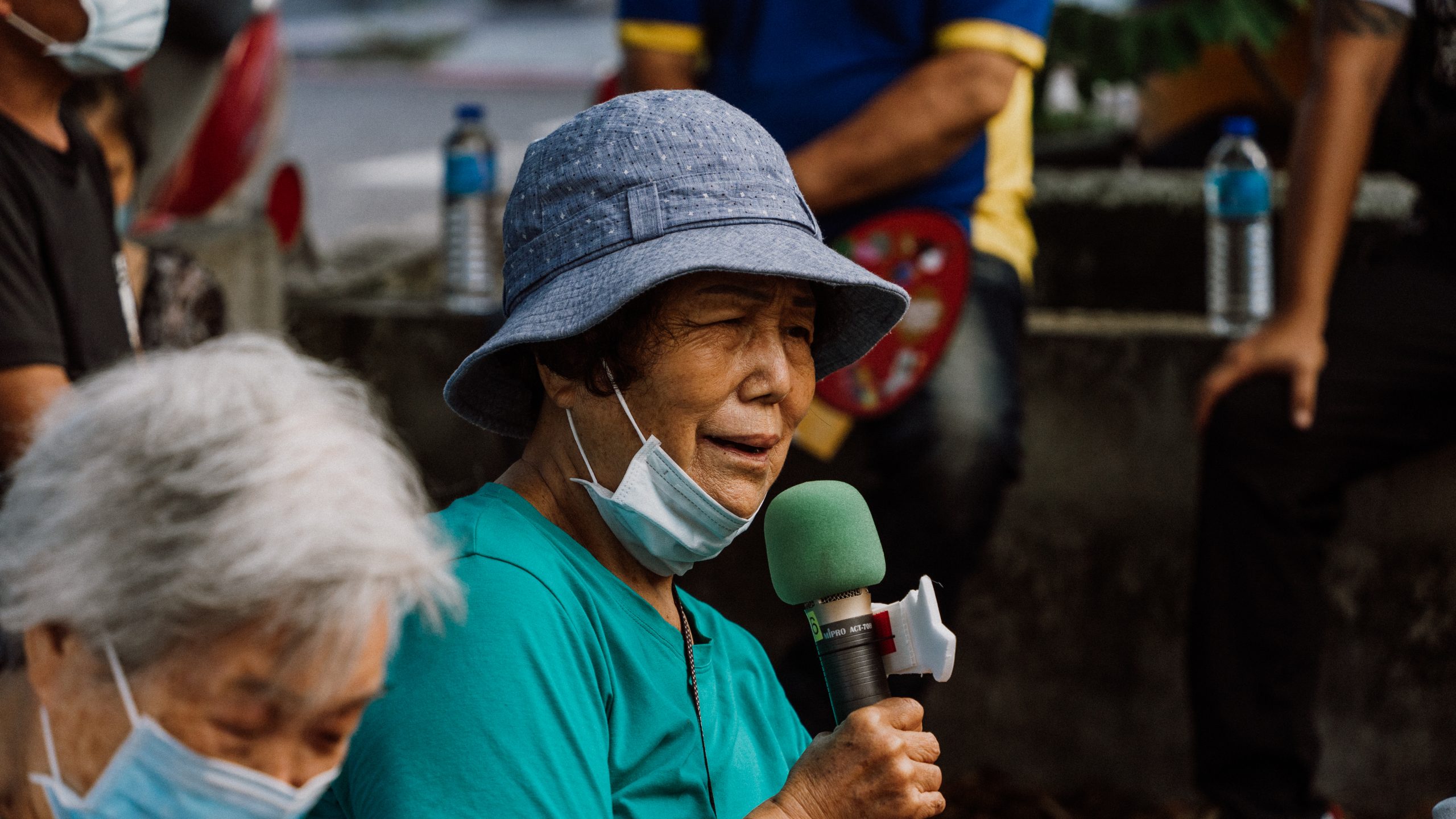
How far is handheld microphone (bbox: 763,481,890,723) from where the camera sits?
1968 millimetres

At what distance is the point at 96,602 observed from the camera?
1438 mm

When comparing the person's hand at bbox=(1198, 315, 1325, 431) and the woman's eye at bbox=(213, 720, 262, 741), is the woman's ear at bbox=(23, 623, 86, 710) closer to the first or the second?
the woman's eye at bbox=(213, 720, 262, 741)

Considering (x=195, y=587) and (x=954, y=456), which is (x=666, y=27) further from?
(x=195, y=587)

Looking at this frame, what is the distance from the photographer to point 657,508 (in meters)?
2.18

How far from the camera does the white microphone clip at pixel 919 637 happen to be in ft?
6.28

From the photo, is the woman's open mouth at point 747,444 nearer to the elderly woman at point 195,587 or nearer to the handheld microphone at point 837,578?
the handheld microphone at point 837,578

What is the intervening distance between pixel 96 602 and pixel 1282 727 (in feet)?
9.65

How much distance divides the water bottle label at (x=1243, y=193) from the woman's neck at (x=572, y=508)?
10.3 ft

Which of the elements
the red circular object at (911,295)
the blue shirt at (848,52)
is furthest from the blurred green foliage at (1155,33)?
the red circular object at (911,295)

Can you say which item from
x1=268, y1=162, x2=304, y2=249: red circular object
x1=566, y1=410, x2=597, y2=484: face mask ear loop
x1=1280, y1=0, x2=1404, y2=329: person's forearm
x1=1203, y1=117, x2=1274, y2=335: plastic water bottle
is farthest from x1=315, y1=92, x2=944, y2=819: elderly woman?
x1=268, y1=162, x2=304, y2=249: red circular object

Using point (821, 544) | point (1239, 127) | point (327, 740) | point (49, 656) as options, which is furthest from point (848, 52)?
point (49, 656)

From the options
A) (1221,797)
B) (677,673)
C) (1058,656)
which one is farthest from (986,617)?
(677,673)

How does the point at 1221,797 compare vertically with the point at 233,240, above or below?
below

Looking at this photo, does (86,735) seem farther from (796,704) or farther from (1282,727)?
(1282,727)
